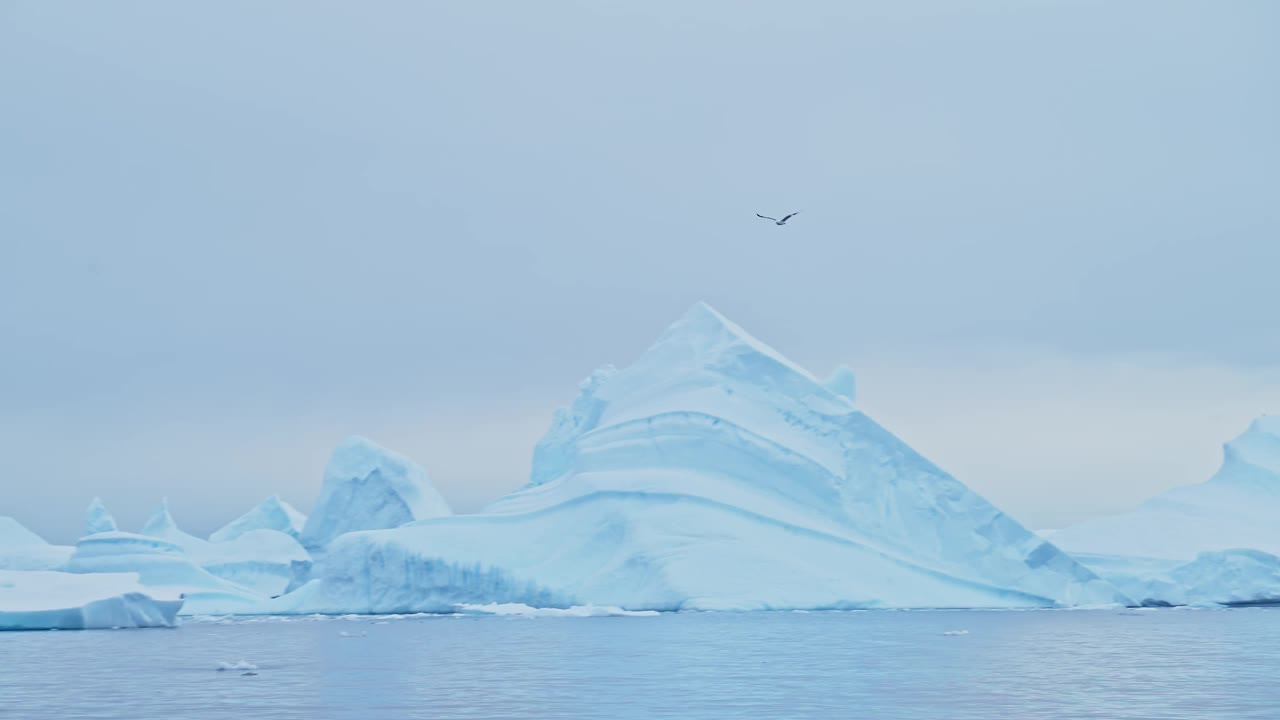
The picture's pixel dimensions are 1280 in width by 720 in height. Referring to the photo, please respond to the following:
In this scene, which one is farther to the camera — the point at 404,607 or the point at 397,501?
the point at 397,501

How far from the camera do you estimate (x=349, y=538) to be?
4131cm

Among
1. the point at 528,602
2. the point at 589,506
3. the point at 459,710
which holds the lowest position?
the point at 459,710

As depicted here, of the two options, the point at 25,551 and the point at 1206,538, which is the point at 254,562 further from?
the point at 1206,538

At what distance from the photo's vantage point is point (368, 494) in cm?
5053

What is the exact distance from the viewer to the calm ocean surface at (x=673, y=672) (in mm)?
15250

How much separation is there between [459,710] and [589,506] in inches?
953

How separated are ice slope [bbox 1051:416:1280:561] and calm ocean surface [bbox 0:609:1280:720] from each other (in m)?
14.2

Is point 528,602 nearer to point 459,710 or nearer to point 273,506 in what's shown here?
point 459,710

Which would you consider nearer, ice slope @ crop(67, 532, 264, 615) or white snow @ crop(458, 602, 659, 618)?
white snow @ crop(458, 602, 659, 618)

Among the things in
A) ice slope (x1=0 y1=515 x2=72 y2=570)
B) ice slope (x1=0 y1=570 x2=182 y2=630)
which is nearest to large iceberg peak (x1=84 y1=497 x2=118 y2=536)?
ice slope (x1=0 y1=515 x2=72 y2=570)

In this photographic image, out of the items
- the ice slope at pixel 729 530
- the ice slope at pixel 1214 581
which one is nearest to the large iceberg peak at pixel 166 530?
the ice slope at pixel 729 530

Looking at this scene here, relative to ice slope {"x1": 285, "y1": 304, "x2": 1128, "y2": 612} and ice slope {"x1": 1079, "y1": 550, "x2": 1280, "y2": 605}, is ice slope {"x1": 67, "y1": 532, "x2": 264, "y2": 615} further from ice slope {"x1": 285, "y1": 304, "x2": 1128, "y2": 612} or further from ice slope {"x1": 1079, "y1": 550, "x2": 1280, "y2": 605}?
ice slope {"x1": 1079, "y1": 550, "x2": 1280, "y2": 605}

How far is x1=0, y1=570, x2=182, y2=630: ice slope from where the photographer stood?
35.3 m

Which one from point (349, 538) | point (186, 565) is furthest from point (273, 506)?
point (349, 538)
